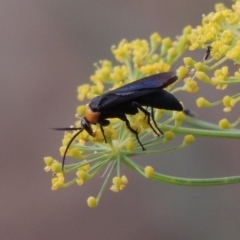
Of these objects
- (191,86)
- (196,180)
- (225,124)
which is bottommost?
(196,180)

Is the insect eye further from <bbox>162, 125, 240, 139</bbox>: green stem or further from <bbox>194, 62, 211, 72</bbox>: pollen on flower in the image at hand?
<bbox>194, 62, 211, 72</bbox>: pollen on flower

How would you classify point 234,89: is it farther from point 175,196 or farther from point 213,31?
point 213,31

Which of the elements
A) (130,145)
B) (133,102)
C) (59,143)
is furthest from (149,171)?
(59,143)

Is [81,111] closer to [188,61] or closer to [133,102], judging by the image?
[133,102]

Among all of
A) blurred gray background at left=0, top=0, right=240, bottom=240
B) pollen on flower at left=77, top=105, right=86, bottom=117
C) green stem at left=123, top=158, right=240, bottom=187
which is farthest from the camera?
blurred gray background at left=0, top=0, right=240, bottom=240

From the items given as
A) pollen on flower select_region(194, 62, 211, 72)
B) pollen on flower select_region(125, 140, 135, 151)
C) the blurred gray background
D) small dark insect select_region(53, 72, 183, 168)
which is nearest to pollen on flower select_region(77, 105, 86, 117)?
small dark insect select_region(53, 72, 183, 168)

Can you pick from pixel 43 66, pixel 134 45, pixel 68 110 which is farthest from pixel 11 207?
pixel 134 45
